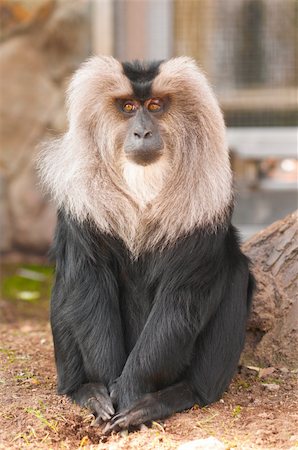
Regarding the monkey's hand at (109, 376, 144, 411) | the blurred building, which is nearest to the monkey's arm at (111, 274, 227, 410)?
the monkey's hand at (109, 376, 144, 411)

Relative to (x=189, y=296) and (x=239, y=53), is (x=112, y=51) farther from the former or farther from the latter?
(x=189, y=296)

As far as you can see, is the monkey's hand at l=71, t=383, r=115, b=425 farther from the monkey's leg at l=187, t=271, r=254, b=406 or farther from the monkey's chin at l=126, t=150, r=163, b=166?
the monkey's chin at l=126, t=150, r=163, b=166

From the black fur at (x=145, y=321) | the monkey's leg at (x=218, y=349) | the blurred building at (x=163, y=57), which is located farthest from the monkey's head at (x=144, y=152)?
the blurred building at (x=163, y=57)

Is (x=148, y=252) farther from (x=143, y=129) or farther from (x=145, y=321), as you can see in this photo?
(x=143, y=129)

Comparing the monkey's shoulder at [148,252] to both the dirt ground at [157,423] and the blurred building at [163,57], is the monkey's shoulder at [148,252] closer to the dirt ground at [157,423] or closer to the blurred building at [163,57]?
the dirt ground at [157,423]

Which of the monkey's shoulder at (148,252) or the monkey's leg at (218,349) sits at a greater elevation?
the monkey's shoulder at (148,252)

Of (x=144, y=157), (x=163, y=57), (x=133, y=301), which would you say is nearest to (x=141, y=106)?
(x=144, y=157)

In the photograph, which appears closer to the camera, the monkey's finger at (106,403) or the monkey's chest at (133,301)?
the monkey's finger at (106,403)

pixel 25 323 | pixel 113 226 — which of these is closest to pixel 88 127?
pixel 113 226

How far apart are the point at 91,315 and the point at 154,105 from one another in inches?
42.8

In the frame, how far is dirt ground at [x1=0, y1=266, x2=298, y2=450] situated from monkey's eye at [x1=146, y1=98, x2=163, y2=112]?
151cm

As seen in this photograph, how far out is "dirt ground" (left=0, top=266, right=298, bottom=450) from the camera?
3766mm

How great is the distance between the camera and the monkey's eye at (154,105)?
4.21 meters

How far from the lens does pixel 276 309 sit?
4949 millimetres
